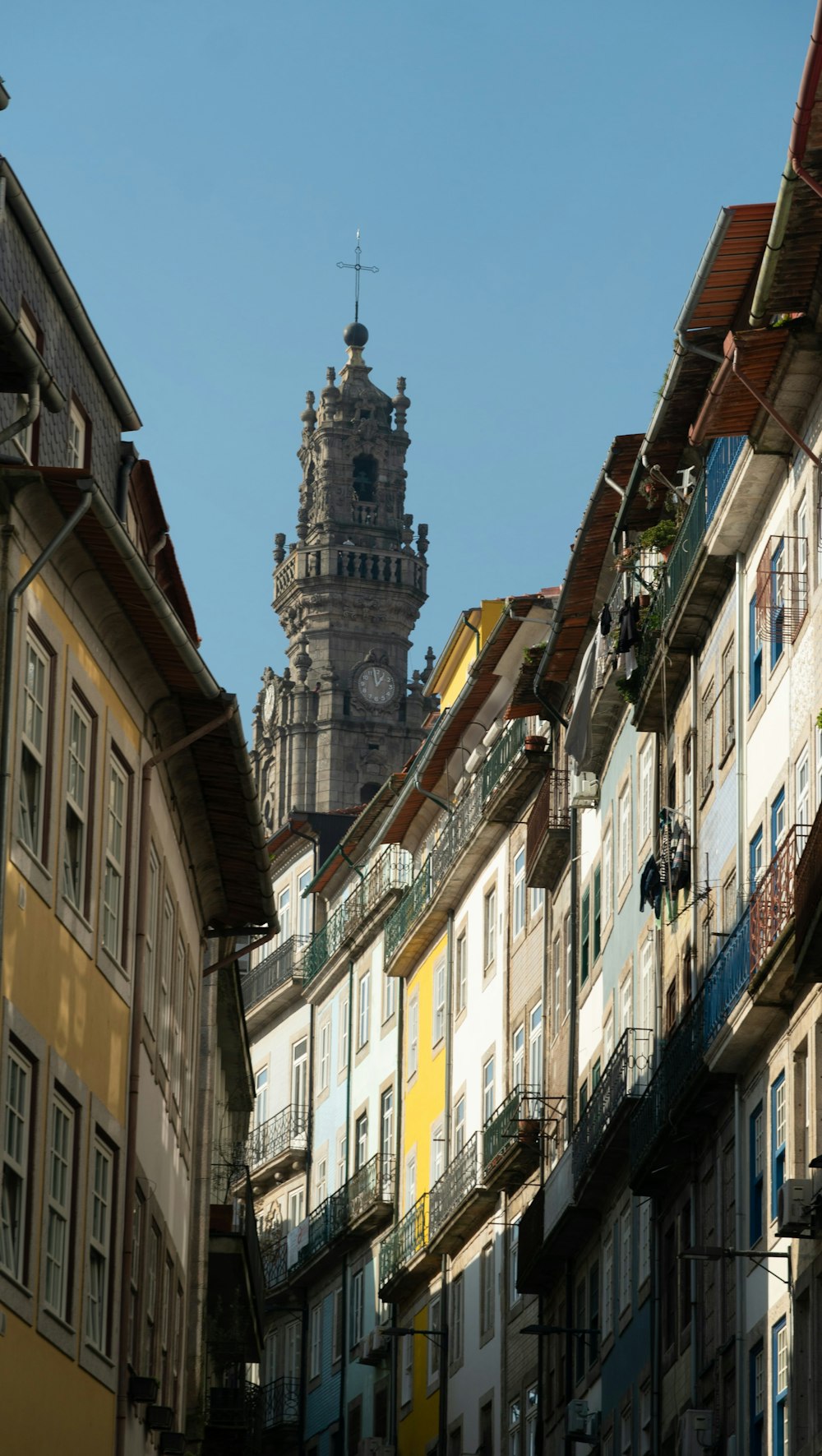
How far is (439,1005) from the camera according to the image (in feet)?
190

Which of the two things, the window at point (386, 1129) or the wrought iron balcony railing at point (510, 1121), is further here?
the window at point (386, 1129)

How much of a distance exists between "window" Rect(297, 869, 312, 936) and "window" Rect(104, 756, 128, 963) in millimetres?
46032

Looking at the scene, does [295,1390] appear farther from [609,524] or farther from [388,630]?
[388,630]

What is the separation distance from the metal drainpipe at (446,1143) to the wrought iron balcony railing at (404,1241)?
96cm

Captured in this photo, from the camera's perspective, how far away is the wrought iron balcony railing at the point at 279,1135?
7019cm

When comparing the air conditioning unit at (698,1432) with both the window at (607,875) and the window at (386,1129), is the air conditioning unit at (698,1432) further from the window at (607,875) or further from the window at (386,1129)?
the window at (386,1129)

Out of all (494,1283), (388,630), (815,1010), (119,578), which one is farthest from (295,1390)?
(388,630)

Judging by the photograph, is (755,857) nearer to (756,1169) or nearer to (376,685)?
(756,1169)

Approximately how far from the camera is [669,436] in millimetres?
36188

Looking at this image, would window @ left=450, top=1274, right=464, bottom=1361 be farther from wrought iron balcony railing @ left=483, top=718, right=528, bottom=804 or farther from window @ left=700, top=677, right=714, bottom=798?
window @ left=700, top=677, right=714, bottom=798

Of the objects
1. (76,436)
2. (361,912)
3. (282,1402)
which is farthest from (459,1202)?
(76,436)

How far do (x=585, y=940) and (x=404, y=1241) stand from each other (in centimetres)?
1404

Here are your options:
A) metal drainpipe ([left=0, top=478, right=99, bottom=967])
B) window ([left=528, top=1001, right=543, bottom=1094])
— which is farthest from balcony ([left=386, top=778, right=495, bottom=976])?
metal drainpipe ([left=0, top=478, right=99, bottom=967])

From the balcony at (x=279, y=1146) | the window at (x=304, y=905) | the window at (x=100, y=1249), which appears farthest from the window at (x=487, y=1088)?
the window at (x=100, y=1249)
